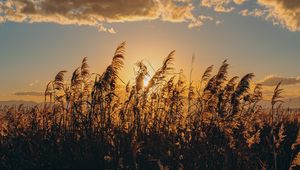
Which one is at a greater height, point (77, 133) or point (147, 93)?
point (147, 93)

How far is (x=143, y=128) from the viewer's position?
443 inches

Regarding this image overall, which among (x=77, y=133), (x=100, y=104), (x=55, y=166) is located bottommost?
(x=55, y=166)

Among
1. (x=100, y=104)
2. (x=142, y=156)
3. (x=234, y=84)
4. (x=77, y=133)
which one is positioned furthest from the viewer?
(x=234, y=84)

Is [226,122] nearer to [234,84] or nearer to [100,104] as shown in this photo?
[234,84]

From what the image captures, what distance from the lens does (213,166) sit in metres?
9.09

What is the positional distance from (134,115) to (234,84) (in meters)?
2.99

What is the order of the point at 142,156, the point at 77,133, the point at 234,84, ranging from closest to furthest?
1. the point at 142,156
2. the point at 77,133
3. the point at 234,84

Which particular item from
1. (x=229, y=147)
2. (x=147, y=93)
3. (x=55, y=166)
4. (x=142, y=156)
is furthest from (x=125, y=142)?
(x=147, y=93)

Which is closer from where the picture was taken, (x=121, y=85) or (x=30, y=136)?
(x=30, y=136)

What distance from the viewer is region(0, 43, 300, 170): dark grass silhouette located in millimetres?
9117

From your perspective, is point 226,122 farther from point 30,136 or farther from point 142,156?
point 30,136

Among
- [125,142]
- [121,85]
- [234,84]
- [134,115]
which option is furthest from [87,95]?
[234,84]

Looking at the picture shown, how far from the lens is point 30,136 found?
10.9 metres

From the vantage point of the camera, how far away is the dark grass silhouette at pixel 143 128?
9117 millimetres
